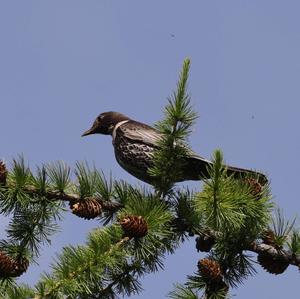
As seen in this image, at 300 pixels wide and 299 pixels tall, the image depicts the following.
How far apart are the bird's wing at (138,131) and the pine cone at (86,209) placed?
1.29 metres

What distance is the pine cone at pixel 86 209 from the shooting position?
13.9 feet

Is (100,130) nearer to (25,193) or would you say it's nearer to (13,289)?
(25,193)

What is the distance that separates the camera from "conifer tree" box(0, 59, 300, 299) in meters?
3.87

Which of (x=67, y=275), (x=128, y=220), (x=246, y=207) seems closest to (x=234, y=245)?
(x=246, y=207)

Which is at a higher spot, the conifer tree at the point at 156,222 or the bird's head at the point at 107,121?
the bird's head at the point at 107,121

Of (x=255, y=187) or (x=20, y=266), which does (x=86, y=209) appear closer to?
(x=20, y=266)

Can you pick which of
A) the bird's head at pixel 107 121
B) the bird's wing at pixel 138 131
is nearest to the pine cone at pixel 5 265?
the bird's wing at pixel 138 131

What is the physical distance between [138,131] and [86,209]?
2.02m

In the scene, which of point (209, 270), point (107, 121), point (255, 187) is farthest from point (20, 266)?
point (107, 121)

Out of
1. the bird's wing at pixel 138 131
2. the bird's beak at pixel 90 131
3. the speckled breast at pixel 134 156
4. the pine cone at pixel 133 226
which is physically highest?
the bird's beak at pixel 90 131

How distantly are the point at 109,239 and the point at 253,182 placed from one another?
84 cm

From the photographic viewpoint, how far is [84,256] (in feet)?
12.1

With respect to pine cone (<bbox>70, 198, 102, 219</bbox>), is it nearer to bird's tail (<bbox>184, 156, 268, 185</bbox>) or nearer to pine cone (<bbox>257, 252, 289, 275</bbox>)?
bird's tail (<bbox>184, 156, 268, 185</bbox>)

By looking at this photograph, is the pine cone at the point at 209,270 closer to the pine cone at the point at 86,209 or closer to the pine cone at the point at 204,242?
the pine cone at the point at 204,242
